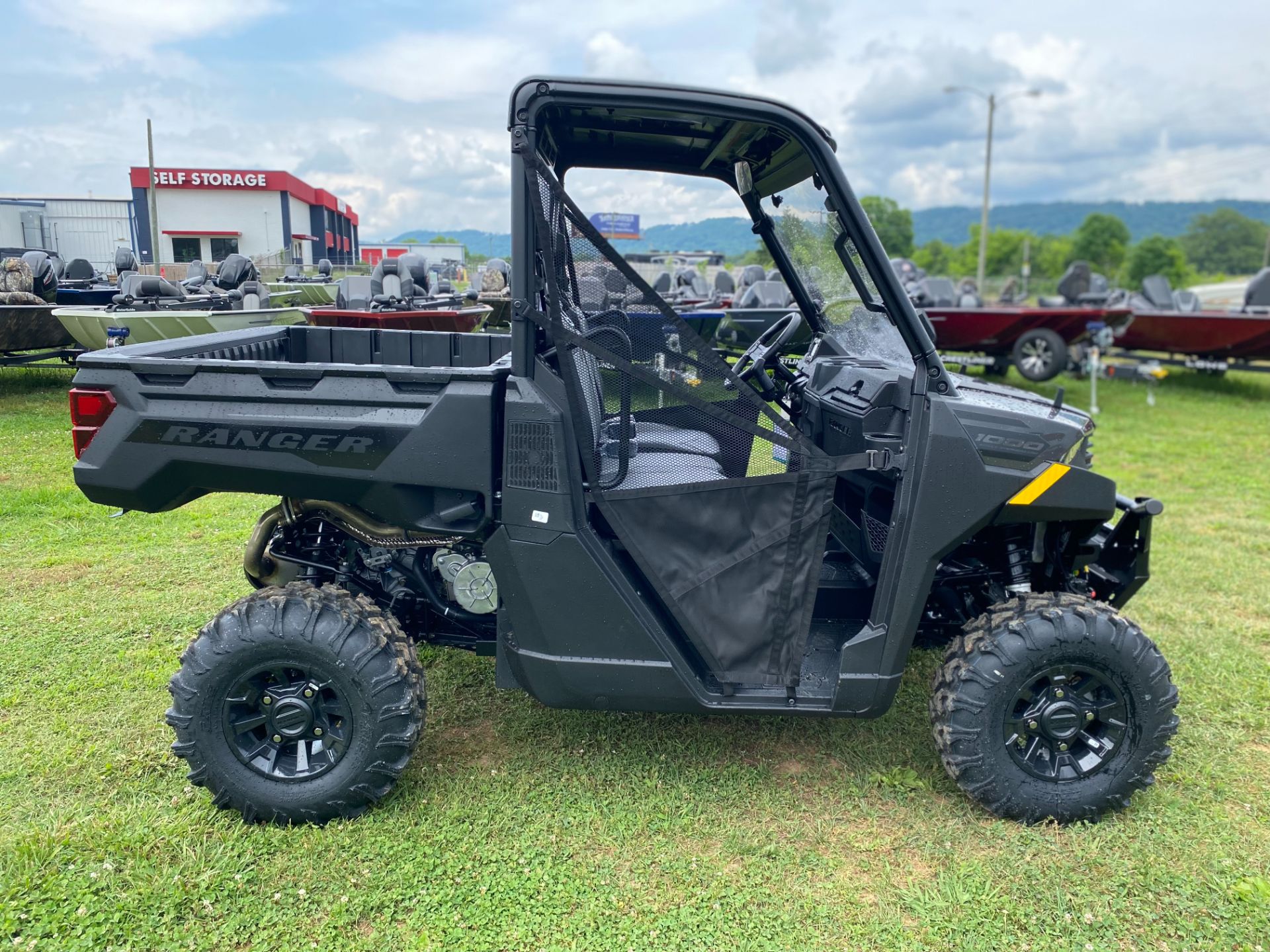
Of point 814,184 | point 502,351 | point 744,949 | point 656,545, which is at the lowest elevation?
point 744,949

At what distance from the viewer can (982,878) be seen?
9.20 feet

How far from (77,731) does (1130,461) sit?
8774 mm

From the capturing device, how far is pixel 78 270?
1393 cm

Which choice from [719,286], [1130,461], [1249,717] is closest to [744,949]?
[1249,717]

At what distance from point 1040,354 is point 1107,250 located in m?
61.7

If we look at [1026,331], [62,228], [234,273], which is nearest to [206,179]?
[62,228]

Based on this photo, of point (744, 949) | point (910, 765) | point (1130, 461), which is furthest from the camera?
point (1130, 461)

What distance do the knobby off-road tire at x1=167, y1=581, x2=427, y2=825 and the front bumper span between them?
261cm

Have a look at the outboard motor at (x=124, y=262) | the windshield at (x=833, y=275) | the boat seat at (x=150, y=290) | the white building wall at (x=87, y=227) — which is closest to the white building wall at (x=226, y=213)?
the white building wall at (x=87, y=227)

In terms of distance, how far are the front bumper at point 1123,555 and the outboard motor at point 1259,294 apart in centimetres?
1352

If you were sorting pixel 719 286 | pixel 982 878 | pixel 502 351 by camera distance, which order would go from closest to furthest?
pixel 982 878, pixel 502 351, pixel 719 286

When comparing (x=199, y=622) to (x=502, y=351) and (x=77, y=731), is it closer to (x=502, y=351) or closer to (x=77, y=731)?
(x=77, y=731)

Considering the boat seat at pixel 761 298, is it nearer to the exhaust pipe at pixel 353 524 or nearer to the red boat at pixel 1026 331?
the red boat at pixel 1026 331

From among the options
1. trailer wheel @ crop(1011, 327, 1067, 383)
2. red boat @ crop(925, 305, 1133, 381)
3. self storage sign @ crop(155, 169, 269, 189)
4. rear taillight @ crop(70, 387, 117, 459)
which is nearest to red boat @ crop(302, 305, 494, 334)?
rear taillight @ crop(70, 387, 117, 459)
